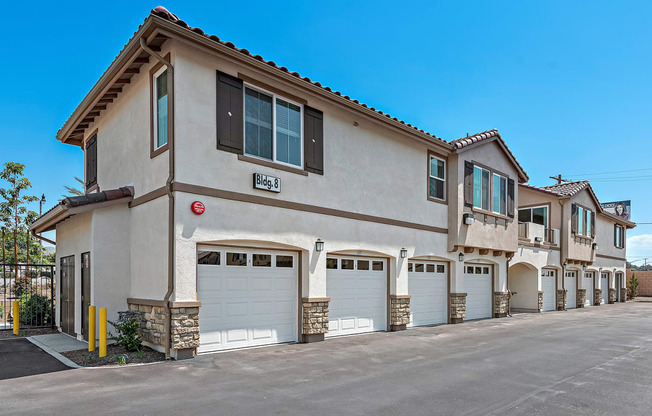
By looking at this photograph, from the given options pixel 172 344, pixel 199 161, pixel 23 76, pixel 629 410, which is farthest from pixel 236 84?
pixel 23 76

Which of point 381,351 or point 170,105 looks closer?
point 170,105

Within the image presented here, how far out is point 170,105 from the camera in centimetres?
933

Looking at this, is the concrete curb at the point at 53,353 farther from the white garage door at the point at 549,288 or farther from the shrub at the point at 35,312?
the white garage door at the point at 549,288

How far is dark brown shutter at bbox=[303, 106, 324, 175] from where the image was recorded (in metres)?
11.6

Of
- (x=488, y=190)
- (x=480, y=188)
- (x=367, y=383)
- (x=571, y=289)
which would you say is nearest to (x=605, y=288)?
(x=571, y=289)

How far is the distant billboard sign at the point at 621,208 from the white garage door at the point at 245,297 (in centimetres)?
3920

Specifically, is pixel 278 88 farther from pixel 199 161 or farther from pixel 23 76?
pixel 23 76

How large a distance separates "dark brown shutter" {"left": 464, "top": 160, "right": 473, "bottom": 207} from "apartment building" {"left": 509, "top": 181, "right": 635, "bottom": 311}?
5997 mm

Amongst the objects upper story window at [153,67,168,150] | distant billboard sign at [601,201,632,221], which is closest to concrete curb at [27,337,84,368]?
upper story window at [153,67,168,150]

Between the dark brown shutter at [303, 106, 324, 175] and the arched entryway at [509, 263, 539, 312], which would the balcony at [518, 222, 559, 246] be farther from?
the dark brown shutter at [303, 106, 324, 175]

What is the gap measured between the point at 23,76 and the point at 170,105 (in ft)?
33.2

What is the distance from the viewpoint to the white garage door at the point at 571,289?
86.0 feet

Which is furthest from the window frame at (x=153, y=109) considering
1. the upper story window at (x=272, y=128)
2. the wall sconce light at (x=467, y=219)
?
the wall sconce light at (x=467, y=219)

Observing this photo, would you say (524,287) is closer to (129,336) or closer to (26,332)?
(129,336)
